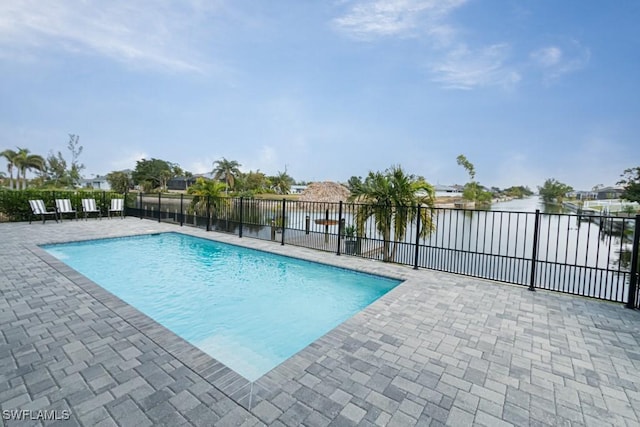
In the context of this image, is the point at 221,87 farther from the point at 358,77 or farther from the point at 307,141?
the point at 307,141

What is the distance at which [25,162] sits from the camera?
29328 millimetres

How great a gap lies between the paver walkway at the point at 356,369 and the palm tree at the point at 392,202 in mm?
3058

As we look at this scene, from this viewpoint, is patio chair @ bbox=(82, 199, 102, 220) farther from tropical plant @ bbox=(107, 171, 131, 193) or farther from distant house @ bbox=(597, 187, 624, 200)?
distant house @ bbox=(597, 187, 624, 200)

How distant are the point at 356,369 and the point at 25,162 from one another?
41.1m

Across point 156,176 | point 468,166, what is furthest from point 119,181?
point 468,166

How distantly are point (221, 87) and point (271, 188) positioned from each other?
3618 cm

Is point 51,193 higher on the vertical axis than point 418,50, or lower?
lower

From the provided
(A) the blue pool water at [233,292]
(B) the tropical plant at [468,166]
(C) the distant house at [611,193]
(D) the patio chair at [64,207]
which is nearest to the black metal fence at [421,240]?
(A) the blue pool water at [233,292]

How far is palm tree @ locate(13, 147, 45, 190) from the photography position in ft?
95.1

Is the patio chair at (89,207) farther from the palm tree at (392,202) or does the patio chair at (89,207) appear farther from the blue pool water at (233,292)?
the palm tree at (392,202)

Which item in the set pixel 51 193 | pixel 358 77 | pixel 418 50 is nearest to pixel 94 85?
pixel 51 193

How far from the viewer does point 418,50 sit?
439 inches

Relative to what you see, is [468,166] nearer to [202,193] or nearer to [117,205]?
[202,193]

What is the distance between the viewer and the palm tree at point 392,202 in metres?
6.94
